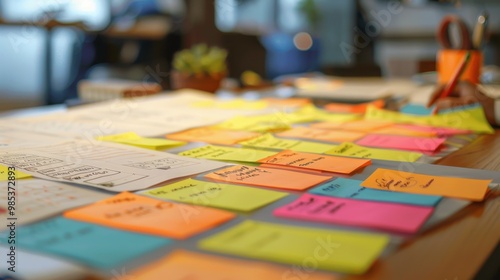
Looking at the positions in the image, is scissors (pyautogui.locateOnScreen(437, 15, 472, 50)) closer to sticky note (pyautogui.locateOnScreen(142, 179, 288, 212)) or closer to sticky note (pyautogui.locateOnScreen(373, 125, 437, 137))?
sticky note (pyautogui.locateOnScreen(373, 125, 437, 137))

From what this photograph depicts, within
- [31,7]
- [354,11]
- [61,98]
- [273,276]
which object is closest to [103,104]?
[273,276]

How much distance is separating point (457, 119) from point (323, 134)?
1.12 ft

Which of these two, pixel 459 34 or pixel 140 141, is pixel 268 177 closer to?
pixel 140 141

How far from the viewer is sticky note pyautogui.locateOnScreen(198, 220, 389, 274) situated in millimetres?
458

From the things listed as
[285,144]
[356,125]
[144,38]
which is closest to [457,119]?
[356,125]

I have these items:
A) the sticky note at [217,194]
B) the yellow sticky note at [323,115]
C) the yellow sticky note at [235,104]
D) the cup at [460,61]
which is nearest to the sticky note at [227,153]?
the sticky note at [217,194]

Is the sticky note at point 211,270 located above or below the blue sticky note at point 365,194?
above

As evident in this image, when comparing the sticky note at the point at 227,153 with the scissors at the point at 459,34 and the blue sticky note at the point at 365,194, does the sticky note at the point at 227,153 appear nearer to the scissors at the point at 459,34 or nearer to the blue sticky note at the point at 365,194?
the blue sticky note at the point at 365,194

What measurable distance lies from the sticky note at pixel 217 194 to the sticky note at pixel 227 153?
0.53ft

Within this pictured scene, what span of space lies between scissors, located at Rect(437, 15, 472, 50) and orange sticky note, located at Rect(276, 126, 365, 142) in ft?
2.17

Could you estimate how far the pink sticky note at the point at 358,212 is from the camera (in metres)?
0.56

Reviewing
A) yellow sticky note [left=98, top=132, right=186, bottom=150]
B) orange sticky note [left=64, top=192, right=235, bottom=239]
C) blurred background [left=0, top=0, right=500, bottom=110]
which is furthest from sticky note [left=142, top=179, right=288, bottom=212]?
blurred background [left=0, top=0, right=500, bottom=110]

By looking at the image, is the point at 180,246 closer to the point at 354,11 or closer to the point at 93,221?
the point at 93,221

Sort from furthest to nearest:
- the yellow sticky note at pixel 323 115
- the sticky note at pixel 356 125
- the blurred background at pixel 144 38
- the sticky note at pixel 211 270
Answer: the blurred background at pixel 144 38
the yellow sticky note at pixel 323 115
the sticky note at pixel 356 125
the sticky note at pixel 211 270
